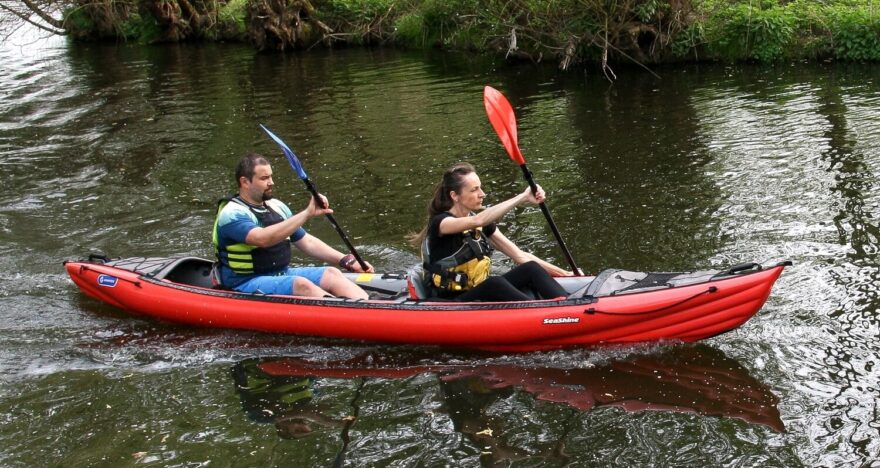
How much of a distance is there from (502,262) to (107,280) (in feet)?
10.2

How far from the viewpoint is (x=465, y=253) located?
614 cm

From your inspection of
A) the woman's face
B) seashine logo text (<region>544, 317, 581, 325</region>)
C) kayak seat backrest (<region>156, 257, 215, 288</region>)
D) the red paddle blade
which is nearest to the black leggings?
seashine logo text (<region>544, 317, 581, 325</region>)

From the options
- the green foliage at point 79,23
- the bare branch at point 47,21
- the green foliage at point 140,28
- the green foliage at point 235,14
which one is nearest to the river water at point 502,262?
the bare branch at point 47,21

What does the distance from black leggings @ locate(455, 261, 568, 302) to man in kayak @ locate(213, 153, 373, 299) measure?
0.90 meters

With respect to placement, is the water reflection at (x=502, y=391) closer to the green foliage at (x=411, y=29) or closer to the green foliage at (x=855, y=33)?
the green foliage at (x=855, y=33)

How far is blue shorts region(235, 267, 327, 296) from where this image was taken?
6700 mm

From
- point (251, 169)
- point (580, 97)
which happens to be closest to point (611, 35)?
point (580, 97)

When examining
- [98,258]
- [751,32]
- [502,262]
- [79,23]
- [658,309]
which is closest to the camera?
[658,309]

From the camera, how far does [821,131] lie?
1129 cm

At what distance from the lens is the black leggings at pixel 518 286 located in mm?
6078

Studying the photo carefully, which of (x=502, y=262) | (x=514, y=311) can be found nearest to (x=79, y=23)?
(x=502, y=262)

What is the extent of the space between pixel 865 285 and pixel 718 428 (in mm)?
2372

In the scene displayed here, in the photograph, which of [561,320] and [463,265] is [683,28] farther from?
[561,320]

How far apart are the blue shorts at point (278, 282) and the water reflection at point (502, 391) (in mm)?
575
